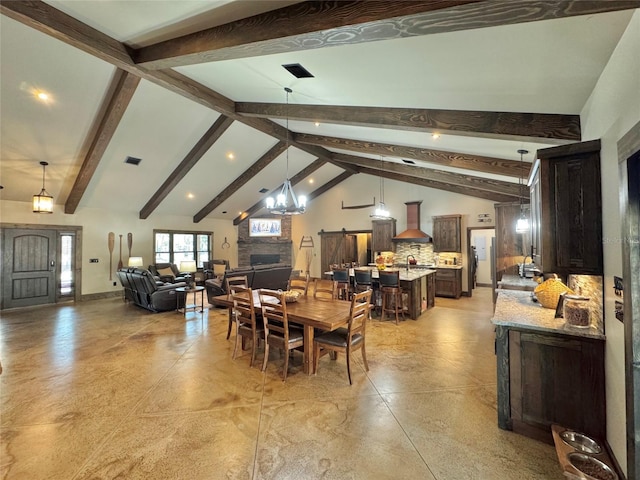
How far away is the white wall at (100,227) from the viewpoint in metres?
6.87

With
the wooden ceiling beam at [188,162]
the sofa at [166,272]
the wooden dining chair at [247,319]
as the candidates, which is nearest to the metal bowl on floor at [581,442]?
the wooden dining chair at [247,319]

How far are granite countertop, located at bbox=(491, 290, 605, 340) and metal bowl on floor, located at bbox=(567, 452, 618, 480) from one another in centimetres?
77

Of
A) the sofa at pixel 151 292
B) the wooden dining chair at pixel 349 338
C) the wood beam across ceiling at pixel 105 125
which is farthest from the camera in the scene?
the sofa at pixel 151 292

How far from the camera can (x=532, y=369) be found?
7.31 feet

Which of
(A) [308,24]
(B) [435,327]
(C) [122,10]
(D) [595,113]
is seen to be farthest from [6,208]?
(D) [595,113]

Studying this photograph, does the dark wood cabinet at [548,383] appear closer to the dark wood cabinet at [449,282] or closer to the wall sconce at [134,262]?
the dark wood cabinet at [449,282]

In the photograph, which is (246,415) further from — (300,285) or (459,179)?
(459,179)

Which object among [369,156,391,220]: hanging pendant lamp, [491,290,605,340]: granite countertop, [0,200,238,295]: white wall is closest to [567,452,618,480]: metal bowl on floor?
[491,290,605,340]: granite countertop

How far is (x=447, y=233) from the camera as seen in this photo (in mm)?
8188

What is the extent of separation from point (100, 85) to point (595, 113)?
6001mm

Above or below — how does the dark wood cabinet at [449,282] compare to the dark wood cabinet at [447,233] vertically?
→ below

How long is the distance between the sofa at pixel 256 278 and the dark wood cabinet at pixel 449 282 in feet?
14.5

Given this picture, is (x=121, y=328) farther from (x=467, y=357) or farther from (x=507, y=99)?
(x=507, y=99)

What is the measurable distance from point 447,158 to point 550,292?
2852 millimetres
